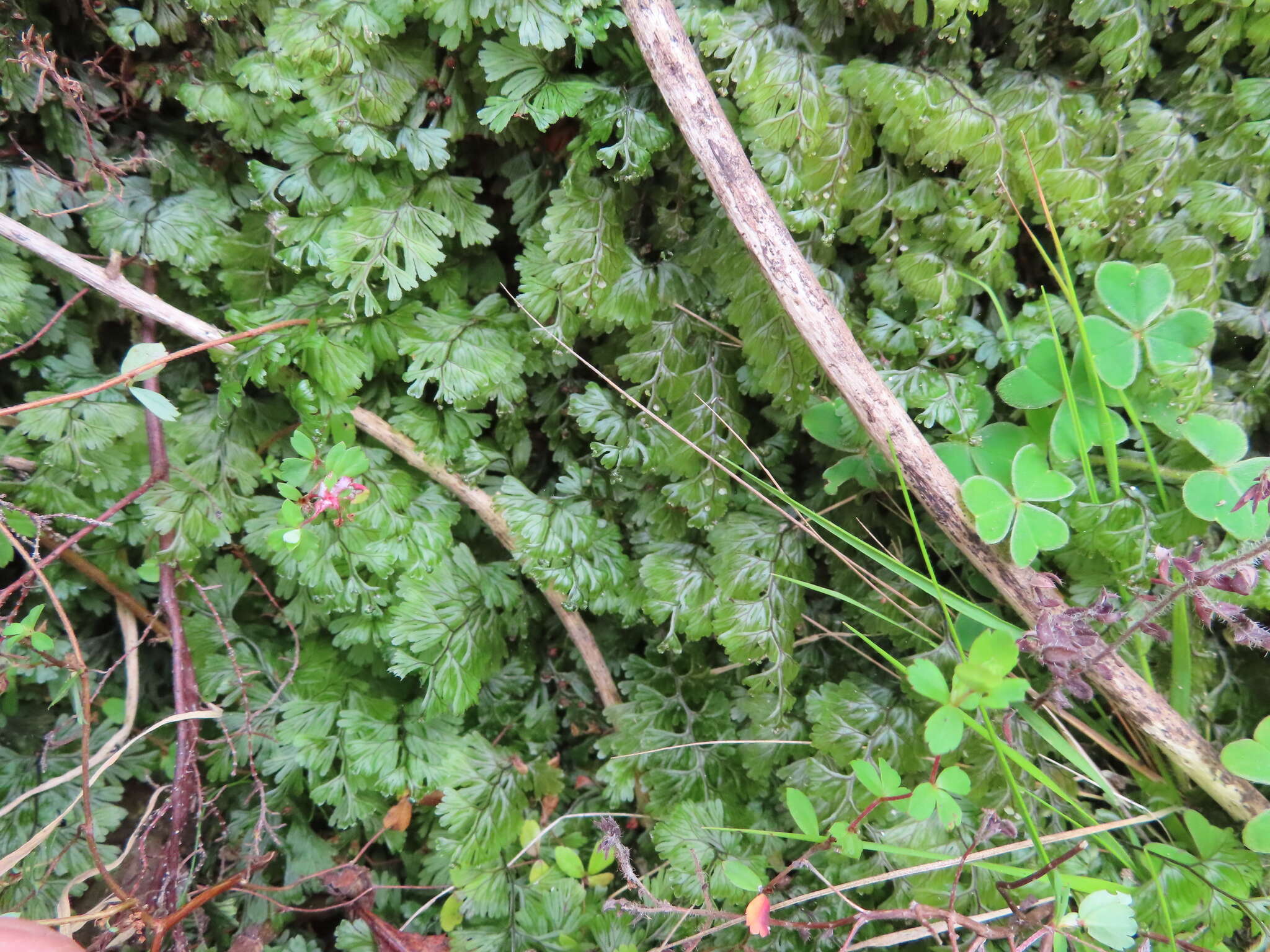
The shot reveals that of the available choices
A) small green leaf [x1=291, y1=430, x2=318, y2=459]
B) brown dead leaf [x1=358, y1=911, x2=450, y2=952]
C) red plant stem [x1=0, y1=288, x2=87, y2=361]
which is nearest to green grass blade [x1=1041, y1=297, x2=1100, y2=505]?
small green leaf [x1=291, y1=430, x2=318, y2=459]

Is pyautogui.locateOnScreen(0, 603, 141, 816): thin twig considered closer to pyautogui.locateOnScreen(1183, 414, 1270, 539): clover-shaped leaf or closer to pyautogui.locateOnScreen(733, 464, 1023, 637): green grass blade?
pyautogui.locateOnScreen(733, 464, 1023, 637): green grass blade

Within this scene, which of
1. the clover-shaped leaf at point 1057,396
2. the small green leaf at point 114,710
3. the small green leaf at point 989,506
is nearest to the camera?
the small green leaf at point 989,506

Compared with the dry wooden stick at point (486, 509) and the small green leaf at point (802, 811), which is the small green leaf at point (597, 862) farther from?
the small green leaf at point (802, 811)

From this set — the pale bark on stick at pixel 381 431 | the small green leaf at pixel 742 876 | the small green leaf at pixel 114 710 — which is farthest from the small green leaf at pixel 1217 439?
the small green leaf at pixel 114 710

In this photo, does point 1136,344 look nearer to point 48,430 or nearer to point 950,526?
point 950,526

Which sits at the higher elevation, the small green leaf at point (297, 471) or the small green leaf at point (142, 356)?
the small green leaf at point (142, 356)

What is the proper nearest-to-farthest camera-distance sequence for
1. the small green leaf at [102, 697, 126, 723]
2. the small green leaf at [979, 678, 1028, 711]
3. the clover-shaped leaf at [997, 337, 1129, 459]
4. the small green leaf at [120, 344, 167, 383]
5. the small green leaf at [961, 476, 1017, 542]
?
the small green leaf at [979, 678, 1028, 711], the small green leaf at [961, 476, 1017, 542], the clover-shaped leaf at [997, 337, 1129, 459], the small green leaf at [120, 344, 167, 383], the small green leaf at [102, 697, 126, 723]

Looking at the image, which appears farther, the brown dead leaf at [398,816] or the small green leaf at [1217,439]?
the brown dead leaf at [398,816]
